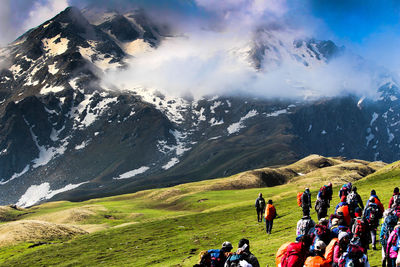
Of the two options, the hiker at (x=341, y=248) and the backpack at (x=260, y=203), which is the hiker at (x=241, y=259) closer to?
the hiker at (x=341, y=248)

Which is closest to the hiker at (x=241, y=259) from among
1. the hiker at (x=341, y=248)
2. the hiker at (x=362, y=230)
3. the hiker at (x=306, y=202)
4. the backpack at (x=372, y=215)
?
the hiker at (x=341, y=248)

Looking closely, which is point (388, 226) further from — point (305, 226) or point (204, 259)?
point (204, 259)

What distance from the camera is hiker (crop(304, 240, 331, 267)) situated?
60.2 ft

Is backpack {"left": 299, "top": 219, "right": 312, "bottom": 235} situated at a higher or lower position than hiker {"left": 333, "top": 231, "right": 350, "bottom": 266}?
higher

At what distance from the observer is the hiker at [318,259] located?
1835 cm

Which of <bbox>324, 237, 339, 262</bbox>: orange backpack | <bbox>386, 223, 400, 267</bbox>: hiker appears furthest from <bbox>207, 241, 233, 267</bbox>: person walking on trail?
<bbox>386, 223, 400, 267</bbox>: hiker

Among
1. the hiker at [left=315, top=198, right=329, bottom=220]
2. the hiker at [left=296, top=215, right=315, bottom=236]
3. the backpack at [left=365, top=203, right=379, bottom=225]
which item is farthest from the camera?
the hiker at [left=315, top=198, right=329, bottom=220]

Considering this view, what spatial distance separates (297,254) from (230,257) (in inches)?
120

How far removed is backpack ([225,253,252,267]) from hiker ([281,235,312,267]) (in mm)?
1850

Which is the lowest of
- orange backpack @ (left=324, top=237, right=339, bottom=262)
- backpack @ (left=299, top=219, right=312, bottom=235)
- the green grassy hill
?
the green grassy hill

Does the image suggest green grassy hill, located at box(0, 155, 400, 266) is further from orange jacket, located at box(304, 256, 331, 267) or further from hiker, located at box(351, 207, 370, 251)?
orange jacket, located at box(304, 256, 331, 267)

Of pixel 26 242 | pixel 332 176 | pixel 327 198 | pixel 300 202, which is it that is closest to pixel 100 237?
pixel 26 242

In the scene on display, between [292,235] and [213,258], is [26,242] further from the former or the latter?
[213,258]

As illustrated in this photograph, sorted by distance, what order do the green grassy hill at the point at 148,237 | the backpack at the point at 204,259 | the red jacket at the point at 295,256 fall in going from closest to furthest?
1. the red jacket at the point at 295,256
2. the backpack at the point at 204,259
3. the green grassy hill at the point at 148,237
